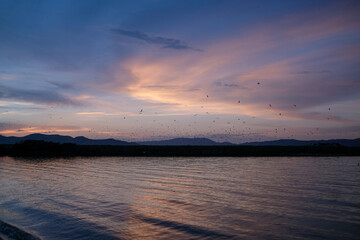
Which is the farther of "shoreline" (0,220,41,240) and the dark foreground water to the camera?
the dark foreground water

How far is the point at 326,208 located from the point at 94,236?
54.2ft

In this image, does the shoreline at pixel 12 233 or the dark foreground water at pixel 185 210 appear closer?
the shoreline at pixel 12 233

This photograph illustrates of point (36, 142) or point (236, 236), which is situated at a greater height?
point (36, 142)

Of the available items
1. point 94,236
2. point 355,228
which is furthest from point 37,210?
point 355,228

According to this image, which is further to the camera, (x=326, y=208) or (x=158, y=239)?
(x=326, y=208)

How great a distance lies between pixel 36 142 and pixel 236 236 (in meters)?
110

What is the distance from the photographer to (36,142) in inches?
4200

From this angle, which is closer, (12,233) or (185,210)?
(12,233)

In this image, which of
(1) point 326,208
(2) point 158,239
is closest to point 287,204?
(1) point 326,208

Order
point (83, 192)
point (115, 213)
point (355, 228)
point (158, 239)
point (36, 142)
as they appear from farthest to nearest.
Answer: point (36, 142) → point (83, 192) → point (115, 213) → point (355, 228) → point (158, 239)

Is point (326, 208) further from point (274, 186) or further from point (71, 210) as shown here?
point (71, 210)

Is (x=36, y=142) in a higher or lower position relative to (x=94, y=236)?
higher

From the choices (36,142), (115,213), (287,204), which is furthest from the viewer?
(36,142)

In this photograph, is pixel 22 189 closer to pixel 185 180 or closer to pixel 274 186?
pixel 185 180
